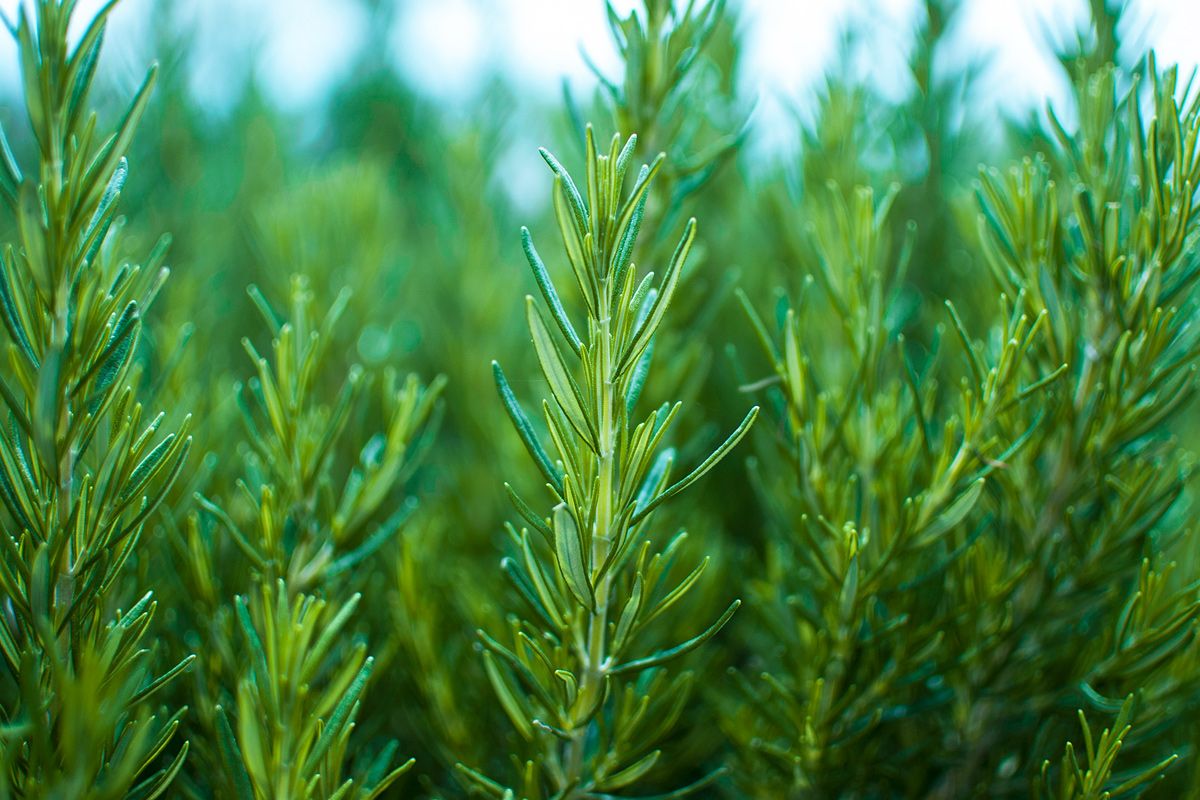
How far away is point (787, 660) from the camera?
19.9 inches

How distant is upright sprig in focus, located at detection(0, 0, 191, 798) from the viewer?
1.09 feet

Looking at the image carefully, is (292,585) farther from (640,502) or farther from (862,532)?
(862,532)

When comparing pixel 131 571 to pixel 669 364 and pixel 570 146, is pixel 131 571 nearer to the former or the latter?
pixel 669 364

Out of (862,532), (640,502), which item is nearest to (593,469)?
(640,502)

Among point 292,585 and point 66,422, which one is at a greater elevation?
point 66,422

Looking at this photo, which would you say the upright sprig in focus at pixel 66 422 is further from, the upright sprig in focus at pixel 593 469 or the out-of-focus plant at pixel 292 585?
the upright sprig in focus at pixel 593 469

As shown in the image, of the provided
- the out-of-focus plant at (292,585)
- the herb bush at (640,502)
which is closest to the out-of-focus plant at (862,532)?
the herb bush at (640,502)

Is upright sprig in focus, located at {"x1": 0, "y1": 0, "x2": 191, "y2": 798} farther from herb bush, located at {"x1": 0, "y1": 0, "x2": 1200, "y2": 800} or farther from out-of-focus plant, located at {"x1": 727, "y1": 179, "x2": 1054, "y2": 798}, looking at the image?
out-of-focus plant, located at {"x1": 727, "y1": 179, "x2": 1054, "y2": 798}

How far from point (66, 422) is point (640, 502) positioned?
0.23 metres

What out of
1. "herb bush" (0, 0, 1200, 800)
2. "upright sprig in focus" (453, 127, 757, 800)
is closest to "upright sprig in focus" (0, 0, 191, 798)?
"herb bush" (0, 0, 1200, 800)

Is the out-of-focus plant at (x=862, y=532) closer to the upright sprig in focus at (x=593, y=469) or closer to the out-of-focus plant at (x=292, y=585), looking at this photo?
the upright sprig in focus at (x=593, y=469)

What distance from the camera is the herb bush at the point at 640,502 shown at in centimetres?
35

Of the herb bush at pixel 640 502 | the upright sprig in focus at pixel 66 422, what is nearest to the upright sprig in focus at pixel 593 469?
the herb bush at pixel 640 502

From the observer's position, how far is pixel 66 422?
343mm
